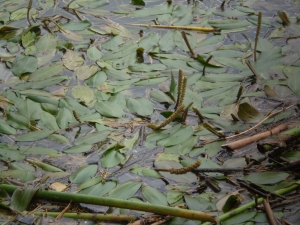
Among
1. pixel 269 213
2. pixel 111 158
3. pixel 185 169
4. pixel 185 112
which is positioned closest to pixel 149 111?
pixel 185 112

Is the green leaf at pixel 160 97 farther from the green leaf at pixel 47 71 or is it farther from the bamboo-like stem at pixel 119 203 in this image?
the bamboo-like stem at pixel 119 203

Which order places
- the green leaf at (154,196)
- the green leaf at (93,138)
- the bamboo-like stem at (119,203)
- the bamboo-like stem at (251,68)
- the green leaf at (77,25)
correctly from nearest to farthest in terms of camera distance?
the bamboo-like stem at (119,203), the green leaf at (154,196), the green leaf at (93,138), the bamboo-like stem at (251,68), the green leaf at (77,25)

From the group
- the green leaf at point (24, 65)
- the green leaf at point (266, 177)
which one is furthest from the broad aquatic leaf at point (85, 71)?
the green leaf at point (266, 177)

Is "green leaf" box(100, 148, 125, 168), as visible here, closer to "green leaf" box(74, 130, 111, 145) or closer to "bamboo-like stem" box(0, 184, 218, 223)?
"green leaf" box(74, 130, 111, 145)

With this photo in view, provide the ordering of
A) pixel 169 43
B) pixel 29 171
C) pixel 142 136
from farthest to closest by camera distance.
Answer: pixel 169 43, pixel 142 136, pixel 29 171

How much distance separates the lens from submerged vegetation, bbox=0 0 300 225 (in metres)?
1.43

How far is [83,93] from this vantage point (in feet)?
6.16

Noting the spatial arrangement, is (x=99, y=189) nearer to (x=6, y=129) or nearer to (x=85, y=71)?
(x=6, y=129)

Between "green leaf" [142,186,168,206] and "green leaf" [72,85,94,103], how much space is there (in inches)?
20.6

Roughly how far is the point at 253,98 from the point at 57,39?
94 centimetres

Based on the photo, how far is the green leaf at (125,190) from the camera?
1.45 metres

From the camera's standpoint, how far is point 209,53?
6.86ft

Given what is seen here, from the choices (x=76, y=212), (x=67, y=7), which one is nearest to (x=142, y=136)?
(x=76, y=212)

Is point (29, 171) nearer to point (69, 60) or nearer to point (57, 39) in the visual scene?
point (69, 60)
